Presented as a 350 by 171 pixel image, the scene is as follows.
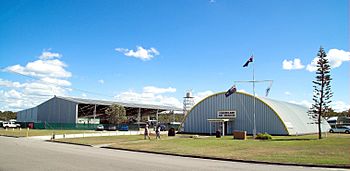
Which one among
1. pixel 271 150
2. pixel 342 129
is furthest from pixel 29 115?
Result: pixel 271 150

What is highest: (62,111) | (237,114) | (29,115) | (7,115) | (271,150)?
(62,111)

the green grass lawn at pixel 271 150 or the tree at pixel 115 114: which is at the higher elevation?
the tree at pixel 115 114

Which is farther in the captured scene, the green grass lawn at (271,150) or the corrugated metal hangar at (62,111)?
the corrugated metal hangar at (62,111)

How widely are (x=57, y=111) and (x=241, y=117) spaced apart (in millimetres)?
49814

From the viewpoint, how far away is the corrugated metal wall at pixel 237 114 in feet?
147

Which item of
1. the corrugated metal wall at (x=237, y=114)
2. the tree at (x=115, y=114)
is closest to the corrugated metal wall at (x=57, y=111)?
the tree at (x=115, y=114)

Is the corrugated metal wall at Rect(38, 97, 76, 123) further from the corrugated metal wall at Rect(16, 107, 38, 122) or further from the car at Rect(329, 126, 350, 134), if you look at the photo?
the car at Rect(329, 126, 350, 134)

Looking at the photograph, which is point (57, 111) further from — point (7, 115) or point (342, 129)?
point (7, 115)

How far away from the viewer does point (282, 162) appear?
15.2m

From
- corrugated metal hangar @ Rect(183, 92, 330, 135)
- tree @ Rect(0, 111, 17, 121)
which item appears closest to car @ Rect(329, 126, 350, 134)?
corrugated metal hangar @ Rect(183, 92, 330, 135)

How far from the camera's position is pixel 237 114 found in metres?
47.7

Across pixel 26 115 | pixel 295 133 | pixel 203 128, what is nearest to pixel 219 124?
pixel 203 128

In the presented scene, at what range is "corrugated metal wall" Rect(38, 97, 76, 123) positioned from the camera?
78.4 metres

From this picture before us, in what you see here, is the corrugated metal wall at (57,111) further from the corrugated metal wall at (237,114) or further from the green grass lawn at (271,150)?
the green grass lawn at (271,150)
